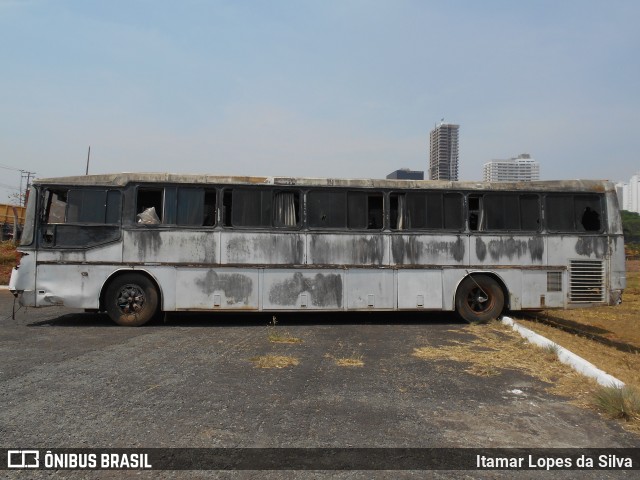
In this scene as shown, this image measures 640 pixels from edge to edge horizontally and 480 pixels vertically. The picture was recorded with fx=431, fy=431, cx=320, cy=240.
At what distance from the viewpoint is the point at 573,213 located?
991 centimetres

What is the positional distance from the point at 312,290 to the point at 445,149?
163 ft

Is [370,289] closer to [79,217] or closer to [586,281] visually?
[586,281]

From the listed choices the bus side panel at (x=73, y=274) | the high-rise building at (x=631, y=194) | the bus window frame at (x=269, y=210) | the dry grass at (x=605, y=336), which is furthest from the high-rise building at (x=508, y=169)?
the high-rise building at (x=631, y=194)

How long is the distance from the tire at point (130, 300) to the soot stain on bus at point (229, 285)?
1064 mm

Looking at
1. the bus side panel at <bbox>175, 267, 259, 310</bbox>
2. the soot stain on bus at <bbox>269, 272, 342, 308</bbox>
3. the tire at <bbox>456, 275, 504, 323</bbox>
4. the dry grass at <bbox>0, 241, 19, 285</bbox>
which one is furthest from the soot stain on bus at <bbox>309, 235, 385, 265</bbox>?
the dry grass at <bbox>0, 241, 19, 285</bbox>

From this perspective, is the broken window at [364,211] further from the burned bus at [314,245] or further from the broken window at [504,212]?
the broken window at [504,212]

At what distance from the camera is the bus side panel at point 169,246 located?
9086mm

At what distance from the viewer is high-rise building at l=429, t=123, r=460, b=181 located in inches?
2084

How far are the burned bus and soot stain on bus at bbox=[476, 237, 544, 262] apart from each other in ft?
0.07

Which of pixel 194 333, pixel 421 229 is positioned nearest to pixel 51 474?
pixel 194 333

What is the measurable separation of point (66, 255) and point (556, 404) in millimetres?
9010

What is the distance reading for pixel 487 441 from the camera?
366 cm

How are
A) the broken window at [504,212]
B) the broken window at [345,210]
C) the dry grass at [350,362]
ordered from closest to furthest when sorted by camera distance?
the dry grass at [350,362], the broken window at [345,210], the broken window at [504,212]

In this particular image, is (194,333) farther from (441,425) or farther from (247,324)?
(441,425)
